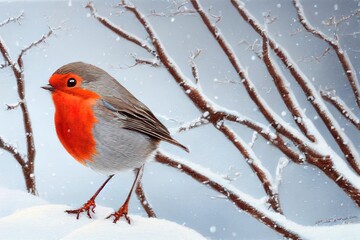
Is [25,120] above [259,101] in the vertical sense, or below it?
below

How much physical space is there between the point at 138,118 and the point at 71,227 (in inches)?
9.8

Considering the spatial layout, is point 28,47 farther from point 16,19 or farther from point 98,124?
point 98,124

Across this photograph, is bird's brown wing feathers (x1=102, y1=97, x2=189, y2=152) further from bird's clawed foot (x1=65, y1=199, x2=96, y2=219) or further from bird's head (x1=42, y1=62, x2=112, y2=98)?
bird's clawed foot (x1=65, y1=199, x2=96, y2=219)

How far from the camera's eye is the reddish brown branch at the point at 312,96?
4.50 feet

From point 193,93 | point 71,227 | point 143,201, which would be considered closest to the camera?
point 71,227

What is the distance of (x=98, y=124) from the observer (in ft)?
3.50

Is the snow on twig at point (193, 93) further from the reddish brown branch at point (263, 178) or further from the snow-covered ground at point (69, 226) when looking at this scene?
the snow-covered ground at point (69, 226)

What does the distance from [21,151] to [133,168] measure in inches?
11.9

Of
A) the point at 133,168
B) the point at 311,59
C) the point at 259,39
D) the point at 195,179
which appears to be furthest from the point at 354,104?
the point at 133,168

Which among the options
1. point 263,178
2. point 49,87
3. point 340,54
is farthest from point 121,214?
point 340,54

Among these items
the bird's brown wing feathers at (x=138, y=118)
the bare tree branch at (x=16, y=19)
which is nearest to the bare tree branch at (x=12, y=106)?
the bare tree branch at (x=16, y=19)

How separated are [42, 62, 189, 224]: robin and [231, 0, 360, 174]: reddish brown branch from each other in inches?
15.9

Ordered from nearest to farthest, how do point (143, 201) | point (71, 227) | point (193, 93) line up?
1. point (71, 227)
2. point (143, 201)
3. point (193, 93)

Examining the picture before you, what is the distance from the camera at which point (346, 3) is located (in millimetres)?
1405
